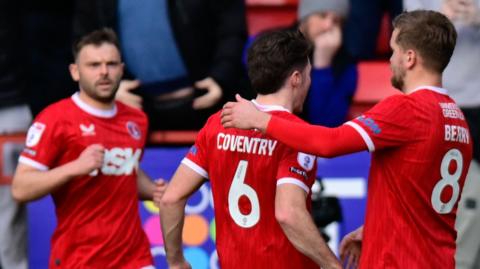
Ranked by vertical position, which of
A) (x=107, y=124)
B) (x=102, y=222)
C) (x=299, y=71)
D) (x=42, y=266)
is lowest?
(x=42, y=266)

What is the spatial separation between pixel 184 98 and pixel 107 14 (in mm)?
726

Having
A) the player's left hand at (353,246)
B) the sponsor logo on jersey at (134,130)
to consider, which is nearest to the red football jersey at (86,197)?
the sponsor logo on jersey at (134,130)

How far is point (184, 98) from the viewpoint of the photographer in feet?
26.4

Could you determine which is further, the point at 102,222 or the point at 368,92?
the point at 368,92

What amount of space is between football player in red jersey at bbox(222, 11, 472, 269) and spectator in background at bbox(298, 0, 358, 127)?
2.62m

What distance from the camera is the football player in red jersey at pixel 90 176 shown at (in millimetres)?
6715

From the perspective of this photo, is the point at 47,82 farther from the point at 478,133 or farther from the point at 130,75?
the point at 478,133

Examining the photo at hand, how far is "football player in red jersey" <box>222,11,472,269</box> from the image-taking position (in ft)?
17.2

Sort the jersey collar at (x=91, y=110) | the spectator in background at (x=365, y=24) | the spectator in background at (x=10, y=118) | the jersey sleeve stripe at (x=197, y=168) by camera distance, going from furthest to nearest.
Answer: the spectator in background at (x=365, y=24)
the spectator in background at (x=10, y=118)
the jersey collar at (x=91, y=110)
the jersey sleeve stripe at (x=197, y=168)

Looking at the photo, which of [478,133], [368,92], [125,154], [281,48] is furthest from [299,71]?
[368,92]

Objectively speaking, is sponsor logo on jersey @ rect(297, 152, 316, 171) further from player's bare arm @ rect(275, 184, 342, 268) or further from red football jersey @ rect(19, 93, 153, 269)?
red football jersey @ rect(19, 93, 153, 269)

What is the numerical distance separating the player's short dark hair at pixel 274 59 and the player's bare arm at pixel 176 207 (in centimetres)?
55

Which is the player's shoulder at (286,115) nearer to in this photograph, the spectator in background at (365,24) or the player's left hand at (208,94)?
the player's left hand at (208,94)

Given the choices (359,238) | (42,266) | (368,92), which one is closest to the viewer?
(359,238)
